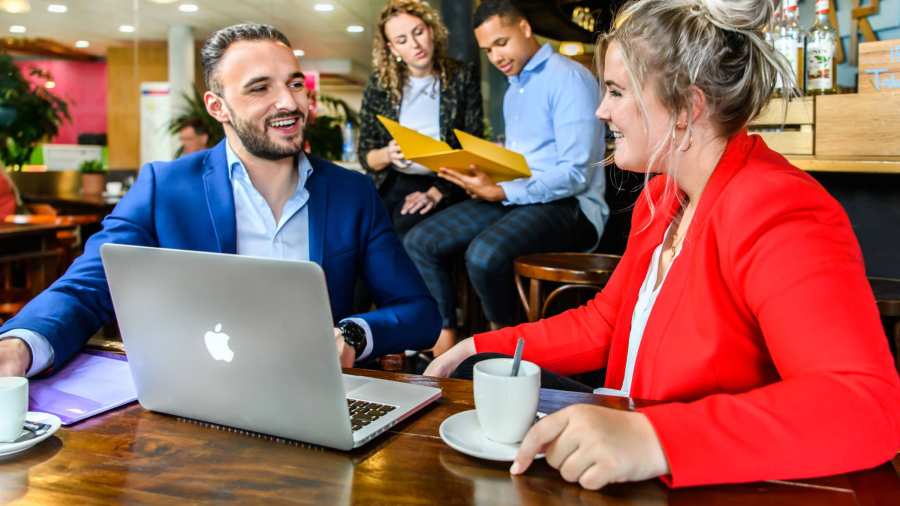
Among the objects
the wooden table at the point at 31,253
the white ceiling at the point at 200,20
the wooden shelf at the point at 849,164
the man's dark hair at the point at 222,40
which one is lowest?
the wooden table at the point at 31,253

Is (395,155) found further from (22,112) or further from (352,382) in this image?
(22,112)

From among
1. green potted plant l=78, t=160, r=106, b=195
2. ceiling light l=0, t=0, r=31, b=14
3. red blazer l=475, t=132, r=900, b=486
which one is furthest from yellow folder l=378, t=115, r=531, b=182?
ceiling light l=0, t=0, r=31, b=14

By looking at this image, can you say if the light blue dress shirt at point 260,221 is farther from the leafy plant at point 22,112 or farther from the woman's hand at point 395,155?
the leafy plant at point 22,112

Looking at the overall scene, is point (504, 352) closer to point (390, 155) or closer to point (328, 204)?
point (328, 204)

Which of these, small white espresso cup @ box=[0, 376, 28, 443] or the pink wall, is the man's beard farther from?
the pink wall

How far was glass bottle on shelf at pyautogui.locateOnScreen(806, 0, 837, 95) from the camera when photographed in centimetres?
258

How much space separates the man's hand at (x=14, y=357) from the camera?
112 cm

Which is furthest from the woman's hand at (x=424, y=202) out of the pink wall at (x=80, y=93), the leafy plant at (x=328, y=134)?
the pink wall at (x=80, y=93)

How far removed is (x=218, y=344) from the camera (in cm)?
93

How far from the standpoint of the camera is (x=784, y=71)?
1.18 metres

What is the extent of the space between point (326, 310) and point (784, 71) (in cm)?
79

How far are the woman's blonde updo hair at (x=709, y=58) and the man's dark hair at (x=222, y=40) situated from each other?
86 cm

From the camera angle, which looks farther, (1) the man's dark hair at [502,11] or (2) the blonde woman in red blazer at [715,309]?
(1) the man's dark hair at [502,11]

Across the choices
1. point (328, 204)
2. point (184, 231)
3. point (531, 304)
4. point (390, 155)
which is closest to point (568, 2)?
point (390, 155)
